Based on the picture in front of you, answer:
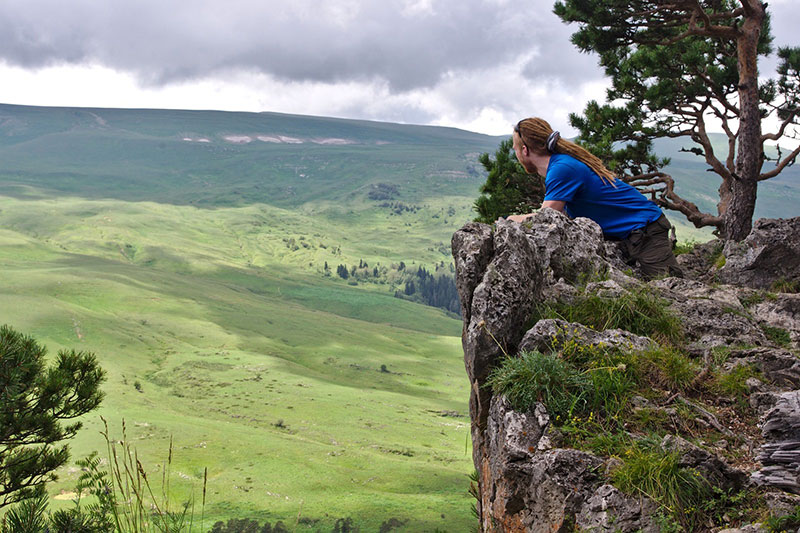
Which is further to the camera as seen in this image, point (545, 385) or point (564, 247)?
point (564, 247)

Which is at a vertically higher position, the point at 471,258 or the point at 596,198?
the point at 596,198

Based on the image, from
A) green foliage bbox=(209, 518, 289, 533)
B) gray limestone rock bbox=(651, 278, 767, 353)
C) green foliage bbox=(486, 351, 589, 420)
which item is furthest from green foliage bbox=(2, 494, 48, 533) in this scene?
green foliage bbox=(209, 518, 289, 533)

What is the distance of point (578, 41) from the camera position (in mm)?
19984

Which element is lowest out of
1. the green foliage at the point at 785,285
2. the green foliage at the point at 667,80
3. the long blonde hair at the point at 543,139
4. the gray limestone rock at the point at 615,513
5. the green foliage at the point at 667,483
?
the gray limestone rock at the point at 615,513

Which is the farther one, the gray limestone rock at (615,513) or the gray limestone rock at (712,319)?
the gray limestone rock at (712,319)

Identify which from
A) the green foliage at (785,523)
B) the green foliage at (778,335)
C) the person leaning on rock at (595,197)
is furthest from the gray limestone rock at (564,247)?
the green foliage at (785,523)

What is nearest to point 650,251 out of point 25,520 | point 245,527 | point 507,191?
point 507,191

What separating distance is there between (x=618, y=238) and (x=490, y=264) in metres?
4.14

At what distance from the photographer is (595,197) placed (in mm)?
10414

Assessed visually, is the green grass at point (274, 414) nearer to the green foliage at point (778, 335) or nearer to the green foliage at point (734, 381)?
the green foliage at point (778, 335)

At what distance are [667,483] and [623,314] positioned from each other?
3.14 metres

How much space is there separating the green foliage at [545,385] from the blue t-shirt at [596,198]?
3634mm

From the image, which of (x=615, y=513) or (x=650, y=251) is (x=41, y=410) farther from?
(x=650, y=251)

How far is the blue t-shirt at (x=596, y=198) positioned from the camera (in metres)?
9.62
